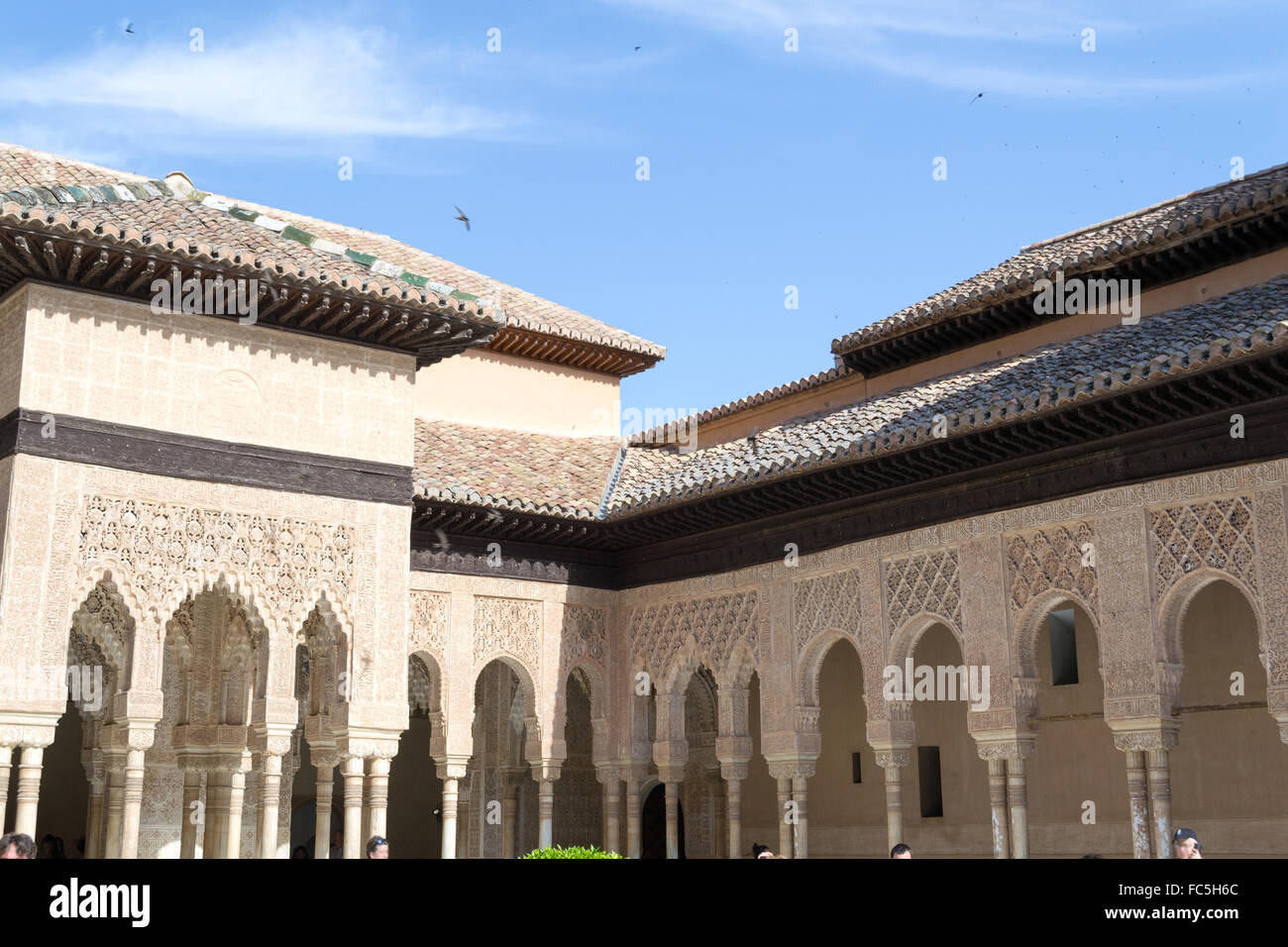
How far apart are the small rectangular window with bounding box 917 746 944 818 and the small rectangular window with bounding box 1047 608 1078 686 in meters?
1.90

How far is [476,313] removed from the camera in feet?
39.5

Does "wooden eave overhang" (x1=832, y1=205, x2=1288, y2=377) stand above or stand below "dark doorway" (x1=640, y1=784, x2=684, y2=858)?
above

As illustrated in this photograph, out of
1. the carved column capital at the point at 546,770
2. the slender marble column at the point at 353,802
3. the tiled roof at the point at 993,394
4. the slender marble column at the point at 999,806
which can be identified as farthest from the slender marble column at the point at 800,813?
the slender marble column at the point at 353,802

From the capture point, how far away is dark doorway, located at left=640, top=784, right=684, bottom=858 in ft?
57.6

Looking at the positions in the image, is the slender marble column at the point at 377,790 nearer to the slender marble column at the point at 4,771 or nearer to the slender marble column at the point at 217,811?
the slender marble column at the point at 217,811

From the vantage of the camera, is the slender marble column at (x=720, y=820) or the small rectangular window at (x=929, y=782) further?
the slender marble column at (x=720, y=820)

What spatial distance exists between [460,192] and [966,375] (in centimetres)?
546

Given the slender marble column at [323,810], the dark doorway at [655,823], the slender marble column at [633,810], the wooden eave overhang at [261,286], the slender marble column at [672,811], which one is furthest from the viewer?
the dark doorway at [655,823]

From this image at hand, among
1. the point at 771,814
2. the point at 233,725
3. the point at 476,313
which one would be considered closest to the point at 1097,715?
the point at 771,814

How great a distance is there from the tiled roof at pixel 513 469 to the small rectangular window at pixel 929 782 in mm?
4638

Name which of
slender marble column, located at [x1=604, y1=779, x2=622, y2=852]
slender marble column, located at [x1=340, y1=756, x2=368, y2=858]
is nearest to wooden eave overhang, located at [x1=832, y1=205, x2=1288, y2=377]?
slender marble column, located at [x1=604, y1=779, x2=622, y2=852]

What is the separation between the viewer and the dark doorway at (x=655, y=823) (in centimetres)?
1756

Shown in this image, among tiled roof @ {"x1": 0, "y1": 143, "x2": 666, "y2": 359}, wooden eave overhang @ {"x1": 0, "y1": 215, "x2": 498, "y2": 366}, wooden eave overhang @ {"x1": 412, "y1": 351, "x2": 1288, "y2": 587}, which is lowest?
wooden eave overhang @ {"x1": 412, "y1": 351, "x2": 1288, "y2": 587}

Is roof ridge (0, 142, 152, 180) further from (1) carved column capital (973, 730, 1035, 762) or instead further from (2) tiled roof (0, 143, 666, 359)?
(1) carved column capital (973, 730, 1035, 762)
